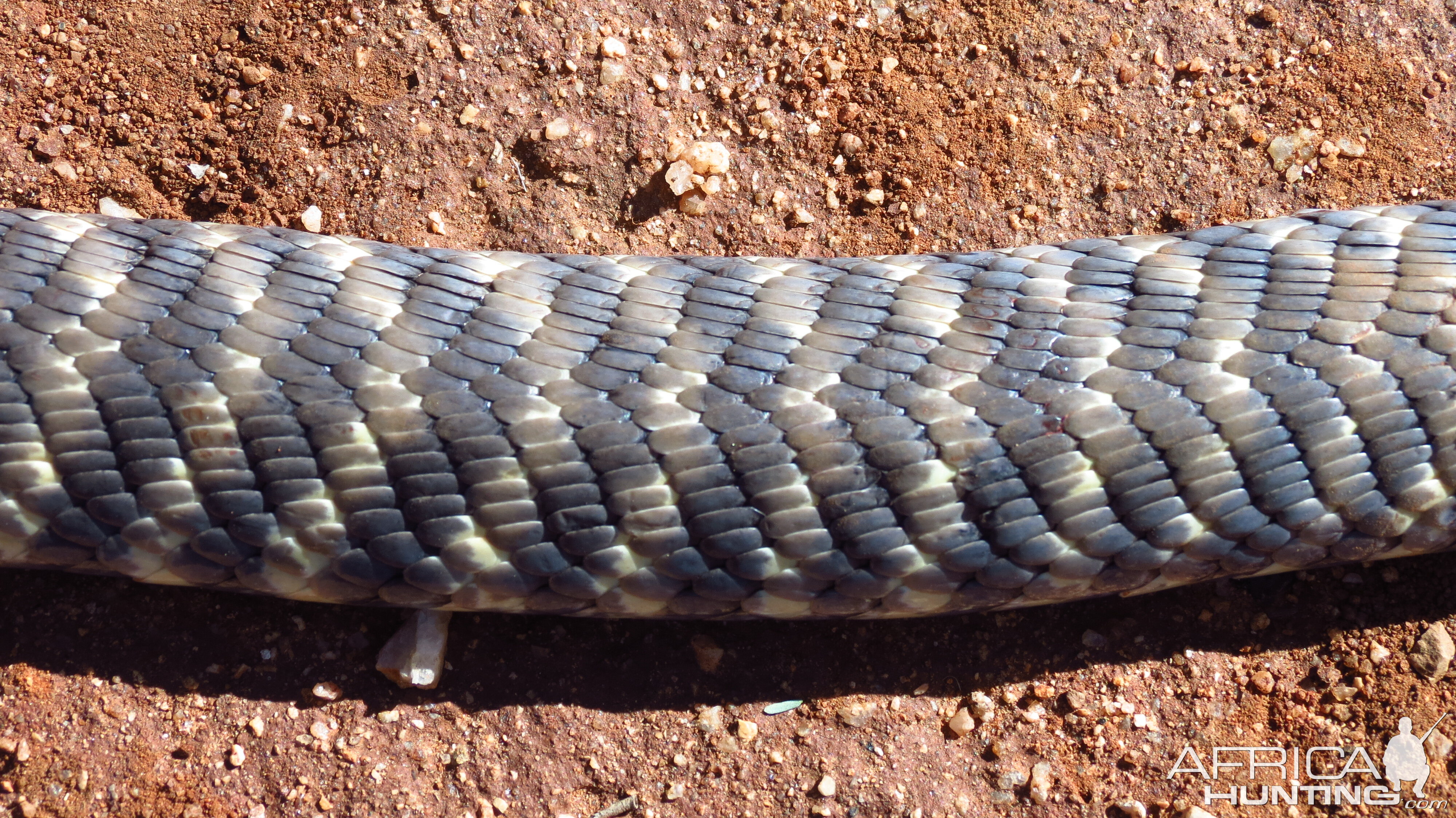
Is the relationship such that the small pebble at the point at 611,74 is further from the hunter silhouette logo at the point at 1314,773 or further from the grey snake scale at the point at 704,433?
the hunter silhouette logo at the point at 1314,773

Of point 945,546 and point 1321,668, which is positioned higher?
point 945,546

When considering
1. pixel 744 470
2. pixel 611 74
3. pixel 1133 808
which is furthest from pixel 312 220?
pixel 1133 808

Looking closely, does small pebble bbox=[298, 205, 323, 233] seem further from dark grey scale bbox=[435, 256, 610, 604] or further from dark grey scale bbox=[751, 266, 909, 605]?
dark grey scale bbox=[751, 266, 909, 605]

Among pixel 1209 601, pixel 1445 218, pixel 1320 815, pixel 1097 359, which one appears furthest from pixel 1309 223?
pixel 1320 815

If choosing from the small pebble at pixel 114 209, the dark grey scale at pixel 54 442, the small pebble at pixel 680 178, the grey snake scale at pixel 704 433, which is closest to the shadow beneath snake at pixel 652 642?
the grey snake scale at pixel 704 433

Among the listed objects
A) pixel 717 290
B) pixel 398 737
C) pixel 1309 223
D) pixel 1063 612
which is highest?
pixel 1309 223

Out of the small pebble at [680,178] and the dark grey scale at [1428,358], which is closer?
the dark grey scale at [1428,358]

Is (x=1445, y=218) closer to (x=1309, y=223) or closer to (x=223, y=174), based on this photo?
(x=1309, y=223)
